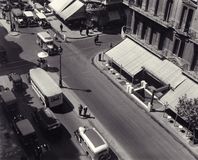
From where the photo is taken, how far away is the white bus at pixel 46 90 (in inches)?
1752

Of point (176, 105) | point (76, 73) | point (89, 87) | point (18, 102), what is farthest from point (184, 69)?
point (18, 102)

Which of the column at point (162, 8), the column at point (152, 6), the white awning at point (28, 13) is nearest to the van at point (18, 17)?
the white awning at point (28, 13)

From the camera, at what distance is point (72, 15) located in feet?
225

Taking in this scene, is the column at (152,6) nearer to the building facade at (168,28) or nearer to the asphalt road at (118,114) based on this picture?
the building facade at (168,28)

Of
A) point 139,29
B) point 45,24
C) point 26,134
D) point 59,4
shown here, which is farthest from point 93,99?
point 59,4

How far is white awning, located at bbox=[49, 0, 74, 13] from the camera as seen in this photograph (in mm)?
71213

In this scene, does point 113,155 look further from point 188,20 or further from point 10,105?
point 188,20

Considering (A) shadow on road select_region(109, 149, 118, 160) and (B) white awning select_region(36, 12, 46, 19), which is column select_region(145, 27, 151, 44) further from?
(B) white awning select_region(36, 12, 46, 19)

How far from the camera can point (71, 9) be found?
229 ft

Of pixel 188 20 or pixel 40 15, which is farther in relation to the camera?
pixel 40 15

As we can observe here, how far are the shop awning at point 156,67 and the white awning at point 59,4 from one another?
72.2 feet

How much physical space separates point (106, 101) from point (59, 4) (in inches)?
1350

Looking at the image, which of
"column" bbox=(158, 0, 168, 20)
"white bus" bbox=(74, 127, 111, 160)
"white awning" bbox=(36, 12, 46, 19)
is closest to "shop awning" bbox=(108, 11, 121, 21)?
"white awning" bbox=(36, 12, 46, 19)

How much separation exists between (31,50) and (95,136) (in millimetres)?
29263
